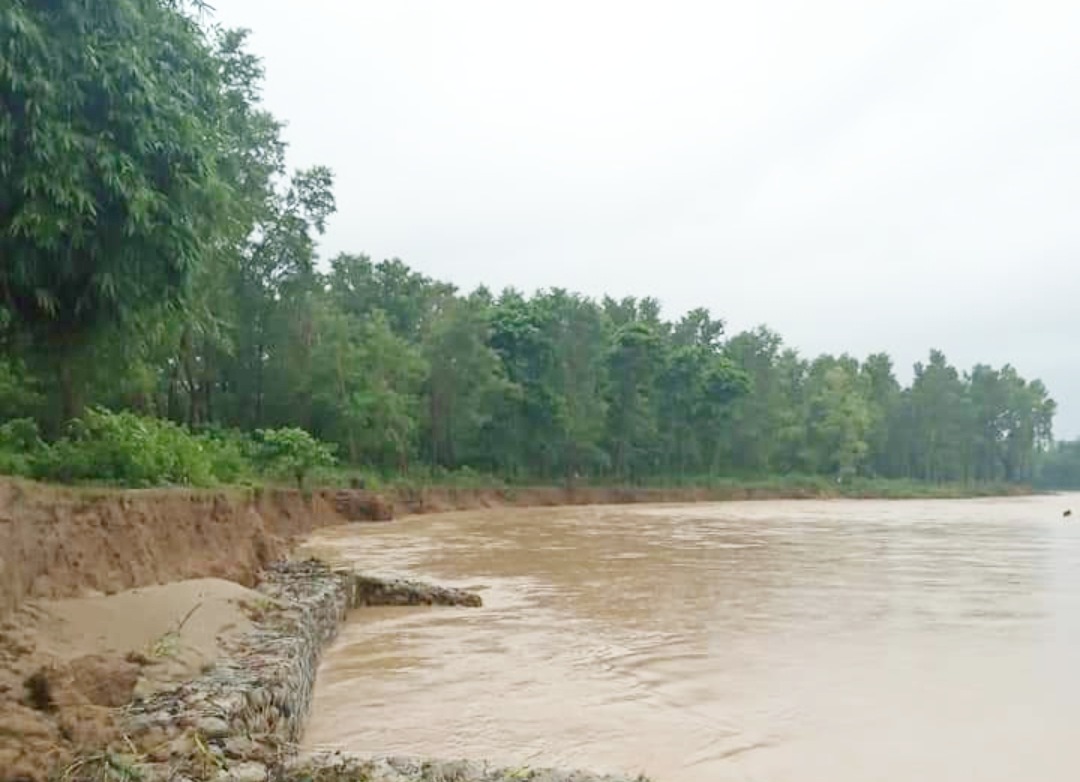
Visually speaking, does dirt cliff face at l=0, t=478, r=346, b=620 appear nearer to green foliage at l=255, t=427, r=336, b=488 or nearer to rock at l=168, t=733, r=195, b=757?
rock at l=168, t=733, r=195, b=757

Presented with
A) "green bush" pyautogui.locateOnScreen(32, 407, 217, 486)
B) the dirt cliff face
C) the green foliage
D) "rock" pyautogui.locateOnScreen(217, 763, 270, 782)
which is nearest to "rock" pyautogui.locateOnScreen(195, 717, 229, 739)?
"rock" pyautogui.locateOnScreen(217, 763, 270, 782)

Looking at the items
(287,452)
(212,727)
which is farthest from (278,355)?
(212,727)

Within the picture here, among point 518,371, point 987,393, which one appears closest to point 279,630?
point 518,371

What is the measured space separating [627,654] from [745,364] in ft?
177

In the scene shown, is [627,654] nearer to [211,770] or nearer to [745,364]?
[211,770]

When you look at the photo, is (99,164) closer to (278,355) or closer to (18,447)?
(18,447)

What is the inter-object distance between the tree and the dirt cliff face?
1613 mm

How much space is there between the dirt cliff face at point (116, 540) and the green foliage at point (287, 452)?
1261 cm

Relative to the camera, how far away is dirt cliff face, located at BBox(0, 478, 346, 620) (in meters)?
6.54

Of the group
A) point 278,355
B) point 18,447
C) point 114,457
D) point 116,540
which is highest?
point 278,355

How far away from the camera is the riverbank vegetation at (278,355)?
6.45m

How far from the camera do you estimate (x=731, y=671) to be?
8422mm

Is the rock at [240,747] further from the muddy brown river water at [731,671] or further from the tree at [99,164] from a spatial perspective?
the tree at [99,164]

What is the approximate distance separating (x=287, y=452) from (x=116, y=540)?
1888 centimetres
